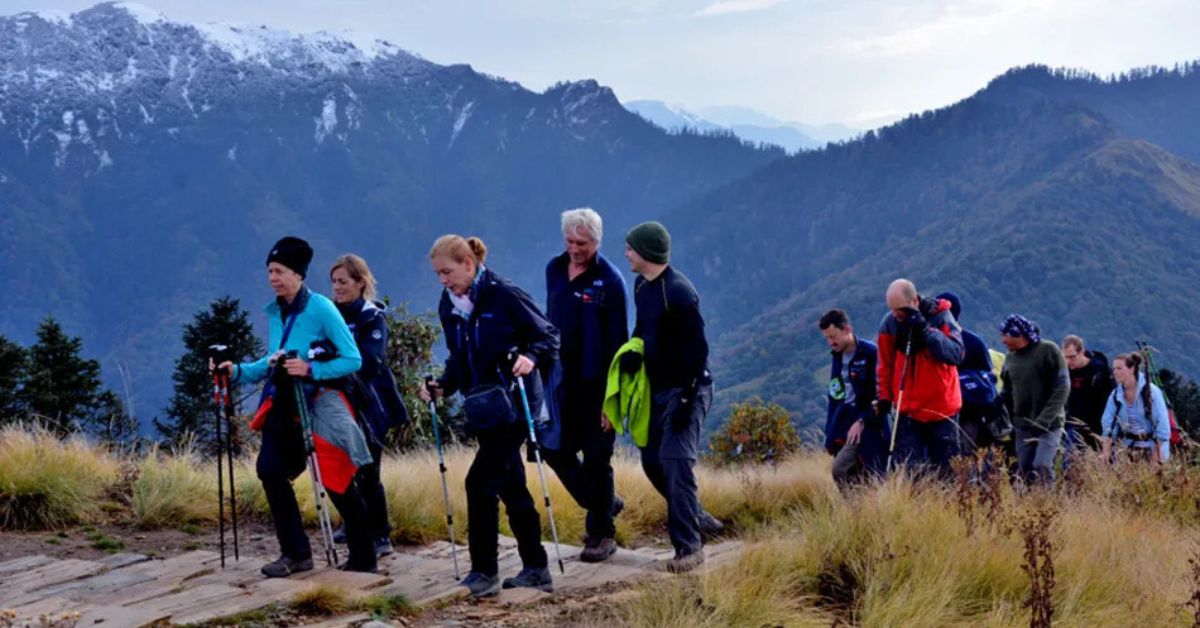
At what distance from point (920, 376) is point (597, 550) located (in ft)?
8.22

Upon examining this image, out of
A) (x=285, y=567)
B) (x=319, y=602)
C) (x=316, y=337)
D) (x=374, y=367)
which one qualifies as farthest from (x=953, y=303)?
(x=319, y=602)

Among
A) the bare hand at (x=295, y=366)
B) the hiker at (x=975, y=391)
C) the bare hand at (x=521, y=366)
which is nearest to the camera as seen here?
the bare hand at (x=521, y=366)

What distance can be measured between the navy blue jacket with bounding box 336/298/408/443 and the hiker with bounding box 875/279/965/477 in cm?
323

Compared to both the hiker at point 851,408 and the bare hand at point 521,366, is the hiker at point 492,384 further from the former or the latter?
the hiker at point 851,408

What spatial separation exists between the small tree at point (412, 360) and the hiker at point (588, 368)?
22.6ft

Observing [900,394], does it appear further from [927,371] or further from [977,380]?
[977,380]

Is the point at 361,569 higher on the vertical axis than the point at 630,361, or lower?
lower

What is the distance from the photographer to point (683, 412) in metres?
6.46

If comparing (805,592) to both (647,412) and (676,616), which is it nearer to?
(676,616)

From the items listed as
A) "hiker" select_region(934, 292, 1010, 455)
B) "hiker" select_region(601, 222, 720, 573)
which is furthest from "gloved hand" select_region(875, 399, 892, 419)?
"hiker" select_region(601, 222, 720, 573)

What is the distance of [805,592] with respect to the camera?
18.5 feet

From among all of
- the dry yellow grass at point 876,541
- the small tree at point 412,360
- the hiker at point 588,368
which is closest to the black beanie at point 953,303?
the dry yellow grass at point 876,541

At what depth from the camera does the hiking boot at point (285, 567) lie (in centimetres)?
634

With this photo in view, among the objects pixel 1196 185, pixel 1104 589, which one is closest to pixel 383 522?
pixel 1104 589
